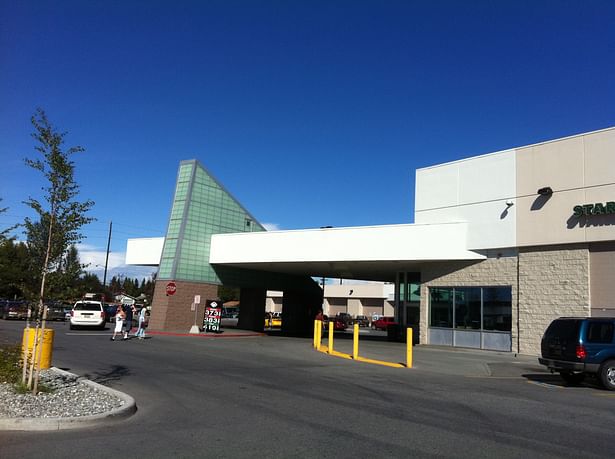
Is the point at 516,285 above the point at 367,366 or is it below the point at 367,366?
above

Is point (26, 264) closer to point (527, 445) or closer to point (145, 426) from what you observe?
point (145, 426)

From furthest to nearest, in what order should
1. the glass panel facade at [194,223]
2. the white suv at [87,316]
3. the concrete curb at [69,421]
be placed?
the glass panel facade at [194,223], the white suv at [87,316], the concrete curb at [69,421]

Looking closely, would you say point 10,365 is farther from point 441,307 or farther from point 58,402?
point 441,307

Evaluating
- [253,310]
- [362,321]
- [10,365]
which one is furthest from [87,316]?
[362,321]

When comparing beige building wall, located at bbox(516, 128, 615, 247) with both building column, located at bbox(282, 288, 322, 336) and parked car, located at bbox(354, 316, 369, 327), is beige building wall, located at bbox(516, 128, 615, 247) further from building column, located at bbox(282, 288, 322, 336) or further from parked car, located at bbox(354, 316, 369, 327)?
parked car, located at bbox(354, 316, 369, 327)

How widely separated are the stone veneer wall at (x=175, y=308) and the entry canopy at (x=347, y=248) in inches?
97.5

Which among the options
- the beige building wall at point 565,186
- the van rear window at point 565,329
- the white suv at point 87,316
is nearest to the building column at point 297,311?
the white suv at point 87,316

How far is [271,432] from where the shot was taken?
7598 mm

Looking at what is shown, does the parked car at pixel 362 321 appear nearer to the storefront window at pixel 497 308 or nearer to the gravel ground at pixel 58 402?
the storefront window at pixel 497 308

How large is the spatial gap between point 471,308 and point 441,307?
65.1 inches

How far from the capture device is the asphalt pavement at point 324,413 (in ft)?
22.5

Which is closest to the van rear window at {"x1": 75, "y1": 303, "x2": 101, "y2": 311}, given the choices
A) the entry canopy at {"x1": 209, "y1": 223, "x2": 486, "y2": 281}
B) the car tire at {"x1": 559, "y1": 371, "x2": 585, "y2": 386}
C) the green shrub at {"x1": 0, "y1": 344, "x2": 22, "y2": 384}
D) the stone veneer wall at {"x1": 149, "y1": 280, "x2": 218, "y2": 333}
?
the stone veneer wall at {"x1": 149, "y1": 280, "x2": 218, "y2": 333}

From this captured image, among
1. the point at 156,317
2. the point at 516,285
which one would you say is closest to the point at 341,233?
the point at 516,285

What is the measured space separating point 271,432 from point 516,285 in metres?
18.8
